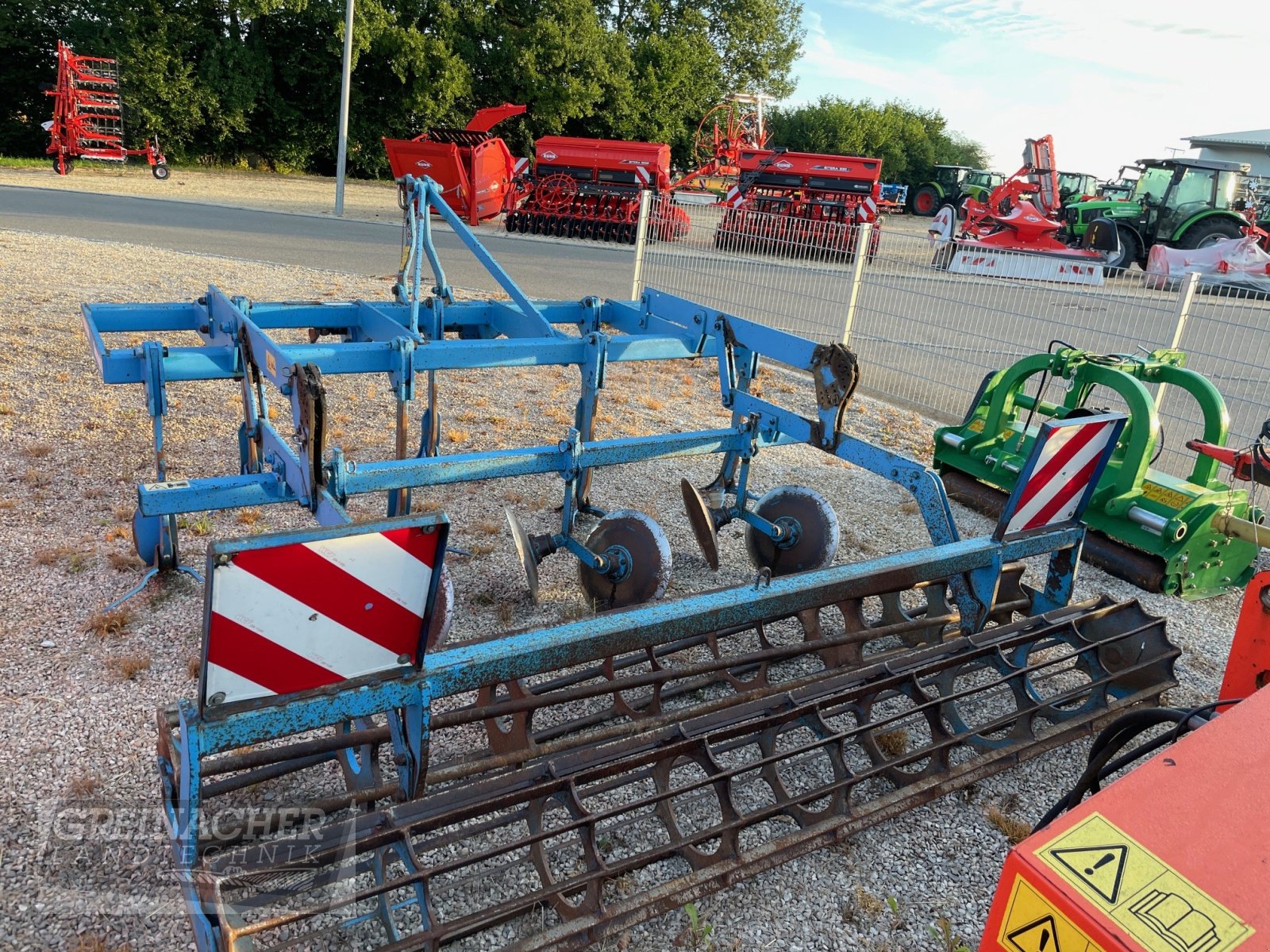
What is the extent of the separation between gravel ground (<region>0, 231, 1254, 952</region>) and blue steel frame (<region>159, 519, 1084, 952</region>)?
56cm

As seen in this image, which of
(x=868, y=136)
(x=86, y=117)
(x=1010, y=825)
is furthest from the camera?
(x=868, y=136)

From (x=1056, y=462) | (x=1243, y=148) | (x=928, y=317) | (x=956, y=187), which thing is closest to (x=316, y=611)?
(x=1056, y=462)

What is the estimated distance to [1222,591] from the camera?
4836 millimetres

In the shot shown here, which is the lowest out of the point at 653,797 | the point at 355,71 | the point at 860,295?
the point at 653,797

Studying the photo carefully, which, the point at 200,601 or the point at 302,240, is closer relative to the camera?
the point at 200,601

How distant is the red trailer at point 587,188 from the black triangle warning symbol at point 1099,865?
677 inches

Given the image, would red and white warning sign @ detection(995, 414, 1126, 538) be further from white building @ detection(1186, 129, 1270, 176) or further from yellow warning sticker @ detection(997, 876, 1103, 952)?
white building @ detection(1186, 129, 1270, 176)

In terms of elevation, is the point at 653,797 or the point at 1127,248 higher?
the point at 1127,248

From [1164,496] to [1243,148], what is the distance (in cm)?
4898

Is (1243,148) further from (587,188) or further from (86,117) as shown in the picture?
(86,117)

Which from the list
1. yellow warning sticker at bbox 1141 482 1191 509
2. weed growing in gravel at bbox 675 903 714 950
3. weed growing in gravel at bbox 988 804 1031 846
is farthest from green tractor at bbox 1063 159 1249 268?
weed growing in gravel at bbox 675 903 714 950

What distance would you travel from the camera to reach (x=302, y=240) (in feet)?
45.9

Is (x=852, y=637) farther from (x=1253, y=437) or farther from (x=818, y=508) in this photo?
(x=1253, y=437)

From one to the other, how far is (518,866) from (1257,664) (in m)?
2.44
